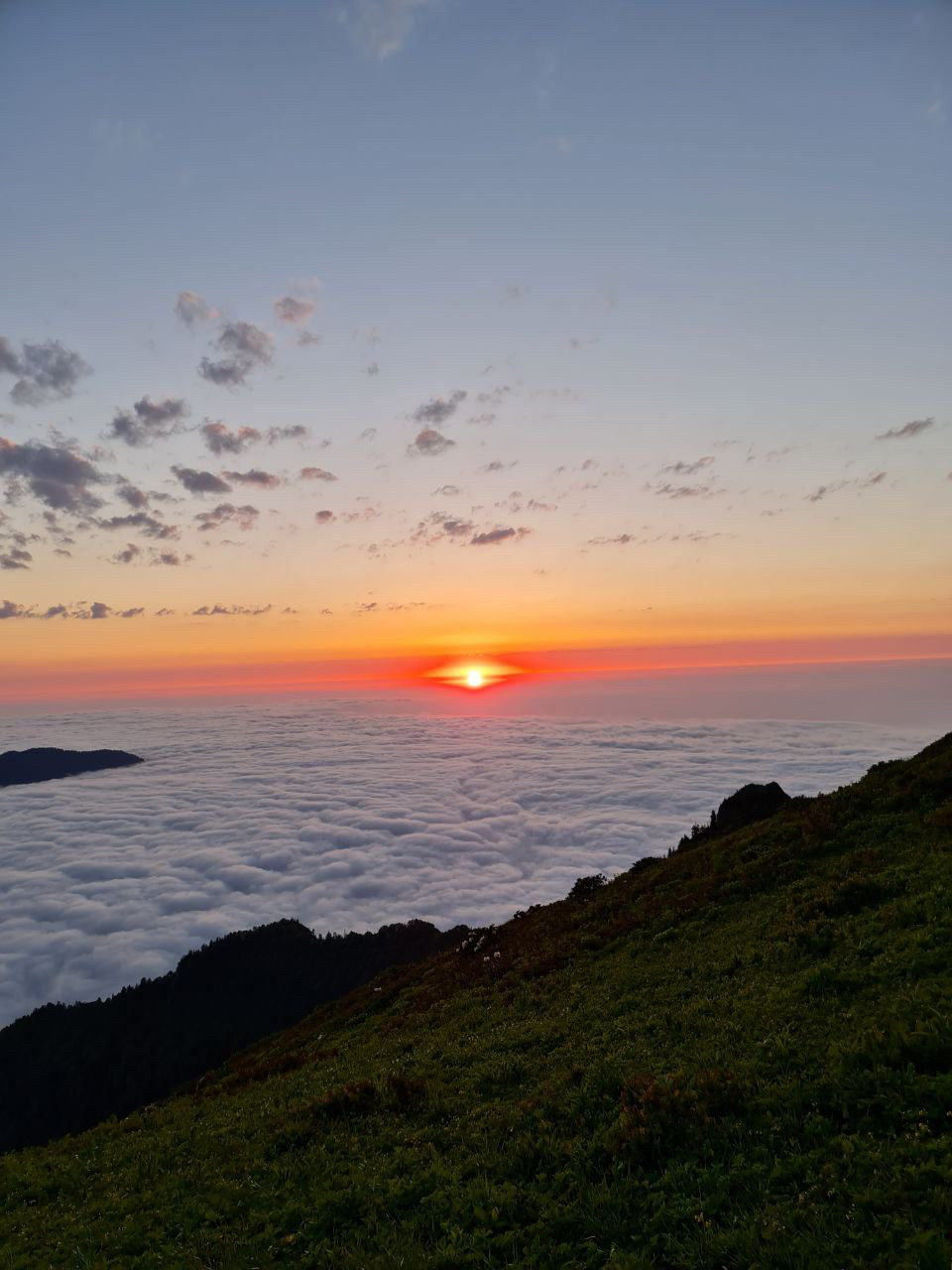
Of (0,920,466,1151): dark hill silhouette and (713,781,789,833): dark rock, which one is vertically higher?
(713,781,789,833): dark rock

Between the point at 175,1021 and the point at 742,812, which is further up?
the point at 742,812

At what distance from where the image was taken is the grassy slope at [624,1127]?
25.8 feet

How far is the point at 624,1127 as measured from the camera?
10.1 meters

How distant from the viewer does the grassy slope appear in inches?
309

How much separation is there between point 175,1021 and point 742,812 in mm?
138628

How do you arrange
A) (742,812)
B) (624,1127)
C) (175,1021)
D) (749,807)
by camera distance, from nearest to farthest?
1. (624,1127)
2. (742,812)
3. (749,807)
4. (175,1021)

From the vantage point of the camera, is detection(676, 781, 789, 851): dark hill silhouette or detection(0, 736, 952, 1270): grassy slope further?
detection(676, 781, 789, 851): dark hill silhouette

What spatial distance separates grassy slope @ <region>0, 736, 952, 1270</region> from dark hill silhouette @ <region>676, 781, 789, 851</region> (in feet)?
58.9

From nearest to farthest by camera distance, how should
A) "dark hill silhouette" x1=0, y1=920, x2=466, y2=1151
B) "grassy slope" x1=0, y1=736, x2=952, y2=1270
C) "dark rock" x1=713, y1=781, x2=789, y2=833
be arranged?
1. "grassy slope" x1=0, y1=736, x2=952, y2=1270
2. "dark rock" x1=713, y1=781, x2=789, y2=833
3. "dark hill silhouette" x1=0, y1=920, x2=466, y2=1151

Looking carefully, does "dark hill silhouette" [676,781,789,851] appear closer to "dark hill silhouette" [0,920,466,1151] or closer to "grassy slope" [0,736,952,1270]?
"grassy slope" [0,736,952,1270]

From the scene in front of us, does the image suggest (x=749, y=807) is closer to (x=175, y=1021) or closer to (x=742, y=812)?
(x=742, y=812)

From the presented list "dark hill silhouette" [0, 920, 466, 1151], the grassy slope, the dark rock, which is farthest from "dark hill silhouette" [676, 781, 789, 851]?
"dark hill silhouette" [0, 920, 466, 1151]

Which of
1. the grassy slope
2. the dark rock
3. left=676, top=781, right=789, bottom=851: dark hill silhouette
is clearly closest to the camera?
the grassy slope

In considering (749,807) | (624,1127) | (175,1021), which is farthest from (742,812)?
(175,1021)
